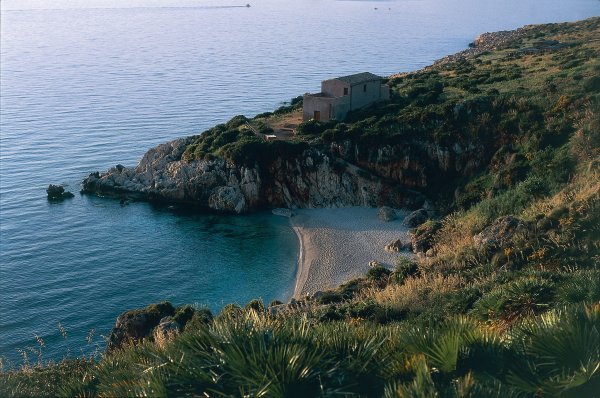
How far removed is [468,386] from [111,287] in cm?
3053

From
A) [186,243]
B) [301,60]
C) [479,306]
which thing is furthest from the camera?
[301,60]

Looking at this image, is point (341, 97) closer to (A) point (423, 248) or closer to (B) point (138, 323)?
(A) point (423, 248)

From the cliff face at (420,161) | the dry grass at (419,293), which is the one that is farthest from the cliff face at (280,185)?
the dry grass at (419,293)

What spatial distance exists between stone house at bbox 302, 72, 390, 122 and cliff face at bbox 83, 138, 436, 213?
271 inches

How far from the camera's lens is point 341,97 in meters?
52.6

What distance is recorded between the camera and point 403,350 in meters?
9.11

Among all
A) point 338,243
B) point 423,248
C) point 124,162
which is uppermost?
point 124,162

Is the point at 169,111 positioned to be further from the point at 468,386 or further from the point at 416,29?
the point at 416,29

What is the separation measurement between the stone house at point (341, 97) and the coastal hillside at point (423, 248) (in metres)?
1.48

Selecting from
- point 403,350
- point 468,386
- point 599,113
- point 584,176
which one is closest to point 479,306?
point 403,350

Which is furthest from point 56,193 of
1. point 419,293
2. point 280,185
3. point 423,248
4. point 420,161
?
point 419,293

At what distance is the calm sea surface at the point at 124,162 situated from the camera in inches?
1342

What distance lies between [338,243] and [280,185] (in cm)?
895

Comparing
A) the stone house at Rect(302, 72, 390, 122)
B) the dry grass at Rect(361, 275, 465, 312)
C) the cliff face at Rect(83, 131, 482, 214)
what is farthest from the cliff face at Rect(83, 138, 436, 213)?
the dry grass at Rect(361, 275, 465, 312)
